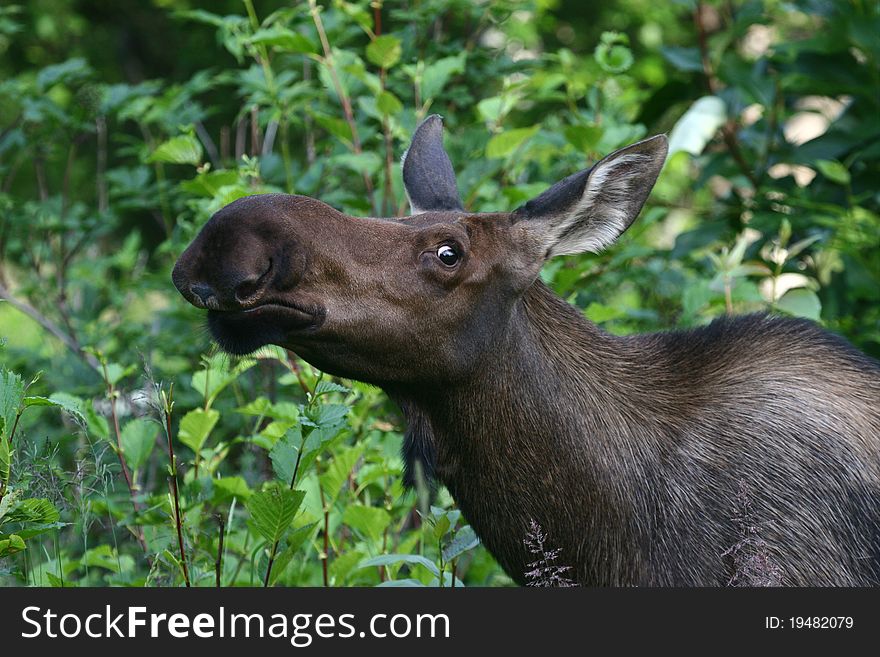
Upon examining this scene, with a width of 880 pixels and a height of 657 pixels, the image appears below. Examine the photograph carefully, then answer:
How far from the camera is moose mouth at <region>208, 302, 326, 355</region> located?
340 cm

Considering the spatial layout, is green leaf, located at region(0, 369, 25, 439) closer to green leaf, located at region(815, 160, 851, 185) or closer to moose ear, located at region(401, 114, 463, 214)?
moose ear, located at region(401, 114, 463, 214)

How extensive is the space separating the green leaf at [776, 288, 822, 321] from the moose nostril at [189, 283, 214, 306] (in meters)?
2.80

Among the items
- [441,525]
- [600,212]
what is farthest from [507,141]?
[441,525]

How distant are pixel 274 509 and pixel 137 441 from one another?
3.29 feet

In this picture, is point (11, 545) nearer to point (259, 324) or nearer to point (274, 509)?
point (274, 509)

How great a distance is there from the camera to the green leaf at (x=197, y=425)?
4.51 meters

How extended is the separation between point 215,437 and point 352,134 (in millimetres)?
1784

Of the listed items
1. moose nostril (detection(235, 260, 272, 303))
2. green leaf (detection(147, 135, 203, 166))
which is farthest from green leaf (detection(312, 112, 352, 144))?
moose nostril (detection(235, 260, 272, 303))

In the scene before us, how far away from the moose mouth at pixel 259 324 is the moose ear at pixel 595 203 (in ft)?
2.75

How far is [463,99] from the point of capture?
6.33 meters

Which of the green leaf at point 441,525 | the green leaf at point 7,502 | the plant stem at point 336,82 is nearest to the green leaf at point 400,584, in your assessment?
the green leaf at point 441,525

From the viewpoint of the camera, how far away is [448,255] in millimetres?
3777

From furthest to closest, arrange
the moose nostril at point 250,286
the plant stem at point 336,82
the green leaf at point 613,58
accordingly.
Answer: the green leaf at point 613,58, the plant stem at point 336,82, the moose nostril at point 250,286

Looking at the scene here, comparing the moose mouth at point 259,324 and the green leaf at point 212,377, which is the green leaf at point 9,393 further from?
the green leaf at point 212,377
